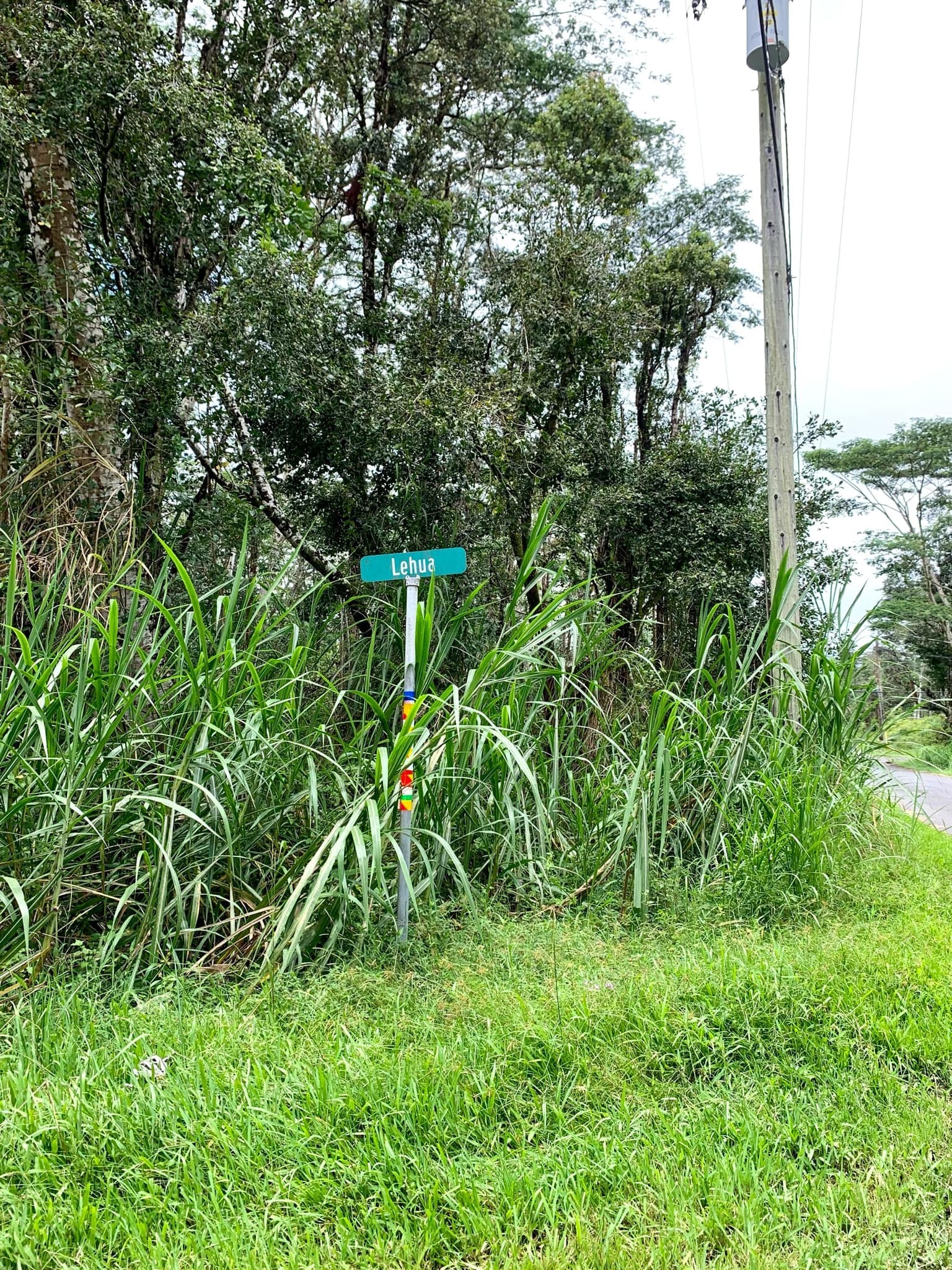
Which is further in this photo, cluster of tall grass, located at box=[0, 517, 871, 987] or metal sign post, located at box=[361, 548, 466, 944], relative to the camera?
metal sign post, located at box=[361, 548, 466, 944]

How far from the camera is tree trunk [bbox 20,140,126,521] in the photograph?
18.6 feet

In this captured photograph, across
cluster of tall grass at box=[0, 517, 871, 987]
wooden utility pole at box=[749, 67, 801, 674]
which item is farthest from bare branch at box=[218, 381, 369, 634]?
wooden utility pole at box=[749, 67, 801, 674]

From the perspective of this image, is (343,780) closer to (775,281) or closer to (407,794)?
(407,794)

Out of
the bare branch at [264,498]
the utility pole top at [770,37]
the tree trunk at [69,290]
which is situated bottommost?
the bare branch at [264,498]

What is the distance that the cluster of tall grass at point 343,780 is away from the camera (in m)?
2.74

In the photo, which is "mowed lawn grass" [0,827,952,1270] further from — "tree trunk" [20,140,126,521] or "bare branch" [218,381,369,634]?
"bare branch" [218,381,369,634]

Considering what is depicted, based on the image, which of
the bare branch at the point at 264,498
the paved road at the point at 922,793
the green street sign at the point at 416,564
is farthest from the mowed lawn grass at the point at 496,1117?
the bare branch at the point at 264,498

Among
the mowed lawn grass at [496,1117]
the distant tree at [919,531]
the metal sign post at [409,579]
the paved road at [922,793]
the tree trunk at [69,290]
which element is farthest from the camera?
the distant tree at [919,531]

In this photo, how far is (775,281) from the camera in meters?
5.59

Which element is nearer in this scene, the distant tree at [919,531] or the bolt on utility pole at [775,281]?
→ the bolt on utility pole at [775,281]

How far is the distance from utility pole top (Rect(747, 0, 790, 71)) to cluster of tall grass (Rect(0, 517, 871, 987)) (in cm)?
410

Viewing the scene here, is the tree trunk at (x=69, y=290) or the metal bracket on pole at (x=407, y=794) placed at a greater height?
the tree trunk at (x=69, y=290)

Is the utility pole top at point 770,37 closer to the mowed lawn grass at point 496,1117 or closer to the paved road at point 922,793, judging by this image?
the paved road at point 922,793

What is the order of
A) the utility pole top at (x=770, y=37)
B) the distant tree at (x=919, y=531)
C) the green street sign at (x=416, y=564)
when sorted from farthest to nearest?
the distant tree at (x=919, y=531)
the utility pole top at (x=770, y=37)
the green street sign at (x=416, y=564)
